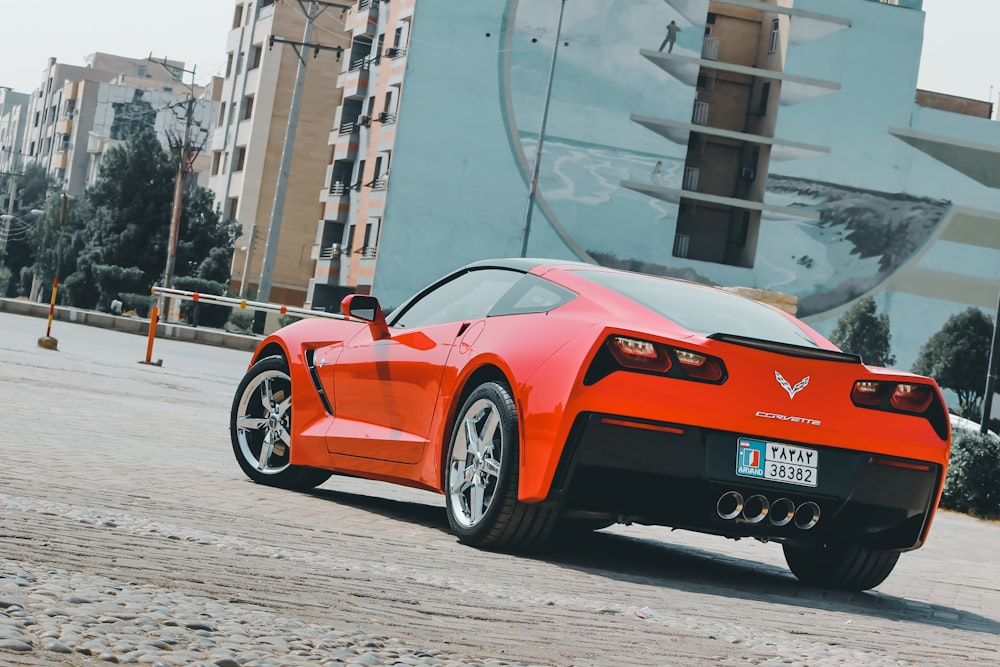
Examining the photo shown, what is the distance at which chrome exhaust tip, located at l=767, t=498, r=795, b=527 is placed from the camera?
612cm

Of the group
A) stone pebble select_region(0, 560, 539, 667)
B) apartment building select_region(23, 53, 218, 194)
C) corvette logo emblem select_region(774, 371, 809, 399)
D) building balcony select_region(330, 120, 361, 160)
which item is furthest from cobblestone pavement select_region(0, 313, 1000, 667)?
apartment building select_region(23, 53, 218, 194)

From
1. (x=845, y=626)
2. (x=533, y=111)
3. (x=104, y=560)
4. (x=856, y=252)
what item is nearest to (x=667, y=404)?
(x=845, y=626)

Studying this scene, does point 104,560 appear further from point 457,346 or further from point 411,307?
point 411,307

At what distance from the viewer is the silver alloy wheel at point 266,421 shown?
27.7 feet

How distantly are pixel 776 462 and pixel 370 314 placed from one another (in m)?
2.60

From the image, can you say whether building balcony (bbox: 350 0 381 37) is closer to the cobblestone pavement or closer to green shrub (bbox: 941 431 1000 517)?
green shrub (bbox: 941 431 1000 517)

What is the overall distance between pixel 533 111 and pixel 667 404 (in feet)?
190

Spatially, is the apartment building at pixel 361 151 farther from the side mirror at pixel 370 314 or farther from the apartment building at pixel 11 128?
the apartment building at pixel 11 128

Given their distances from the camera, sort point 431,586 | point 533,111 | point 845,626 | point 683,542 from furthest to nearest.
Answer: point 533,111 → point 683,542 → point 845,626 → point 431,586

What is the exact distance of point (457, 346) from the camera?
22.7 feet

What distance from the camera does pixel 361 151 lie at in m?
68.0

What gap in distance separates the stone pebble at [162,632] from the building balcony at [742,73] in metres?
62.3

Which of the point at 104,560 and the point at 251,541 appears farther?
the point at 251,541

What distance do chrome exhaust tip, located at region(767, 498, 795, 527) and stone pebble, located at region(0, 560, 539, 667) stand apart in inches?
97.2
